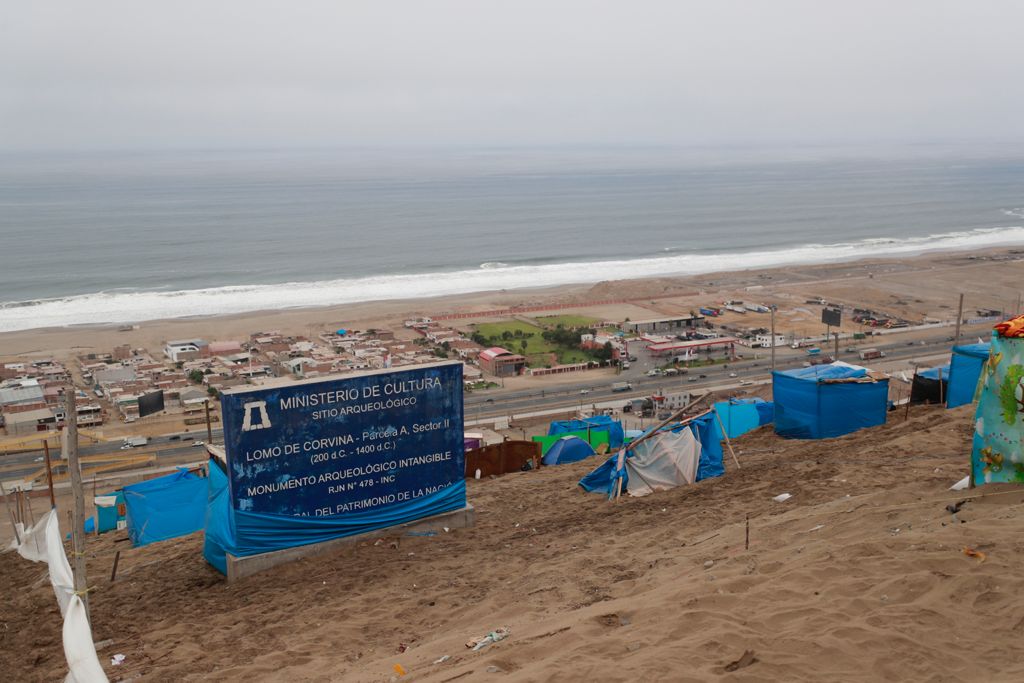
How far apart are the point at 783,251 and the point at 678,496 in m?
75.0

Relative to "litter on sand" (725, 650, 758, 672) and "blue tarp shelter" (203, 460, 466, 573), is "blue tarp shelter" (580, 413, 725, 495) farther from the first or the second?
"litter on sand" (725, 650, 758, 672)

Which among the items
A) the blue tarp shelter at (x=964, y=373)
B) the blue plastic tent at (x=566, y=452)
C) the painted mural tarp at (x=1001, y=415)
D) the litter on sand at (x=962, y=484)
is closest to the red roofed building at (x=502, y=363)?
the blue plastic tent at (x=566, y=452)

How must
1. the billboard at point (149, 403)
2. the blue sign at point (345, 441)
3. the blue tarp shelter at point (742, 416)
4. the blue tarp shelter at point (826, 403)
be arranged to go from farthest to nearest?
the billboard at point (149, 403) < the blue tarp shelter at point (742, 416) < the blue tarp shelter at point (826, 403) < the blue sign at point (345, 441)

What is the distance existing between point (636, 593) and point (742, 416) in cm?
1169

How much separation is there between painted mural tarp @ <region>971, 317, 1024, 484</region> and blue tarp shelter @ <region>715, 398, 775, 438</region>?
10.0m

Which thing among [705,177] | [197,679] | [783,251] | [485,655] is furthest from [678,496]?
[705,177]

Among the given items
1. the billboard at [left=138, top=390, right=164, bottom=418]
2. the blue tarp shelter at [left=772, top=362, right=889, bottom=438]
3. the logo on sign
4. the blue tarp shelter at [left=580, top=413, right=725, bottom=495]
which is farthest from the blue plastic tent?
the billboard at [left=138, top=390, right=164, bottom=418]

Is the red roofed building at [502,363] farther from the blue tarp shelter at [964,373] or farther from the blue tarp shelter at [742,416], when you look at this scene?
the blue tarp shelter at [964,373]

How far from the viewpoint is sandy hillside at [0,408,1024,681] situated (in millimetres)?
5586

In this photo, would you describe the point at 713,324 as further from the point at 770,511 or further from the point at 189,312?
the point at 770,511

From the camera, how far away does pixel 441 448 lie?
434 inches

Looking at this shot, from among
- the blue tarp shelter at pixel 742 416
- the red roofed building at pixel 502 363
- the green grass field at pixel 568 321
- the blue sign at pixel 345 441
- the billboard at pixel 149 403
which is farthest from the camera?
the green grass field at pixel 568 321

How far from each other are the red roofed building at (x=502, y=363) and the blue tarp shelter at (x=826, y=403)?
25.0 metres

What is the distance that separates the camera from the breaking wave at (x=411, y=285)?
5553cm
